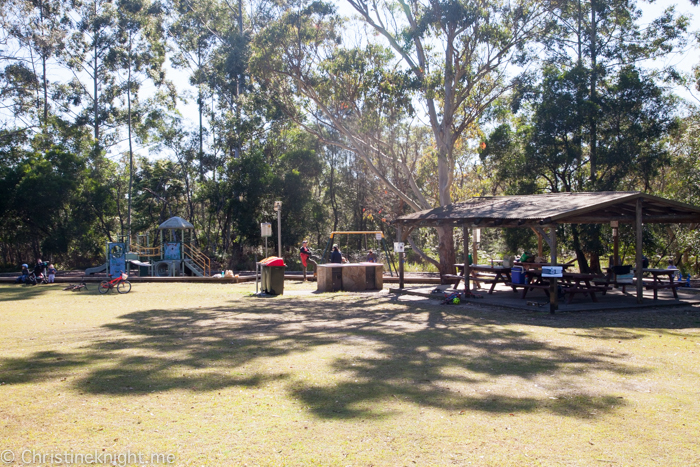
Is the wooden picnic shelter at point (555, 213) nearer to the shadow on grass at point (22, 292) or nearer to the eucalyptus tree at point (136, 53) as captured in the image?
the shadow on grass at point (22, 292)

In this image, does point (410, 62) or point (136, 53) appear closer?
point (410, 62)

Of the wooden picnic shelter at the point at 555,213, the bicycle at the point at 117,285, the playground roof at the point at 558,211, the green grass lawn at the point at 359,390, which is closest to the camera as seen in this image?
the green grass lawn at the point at 359,390

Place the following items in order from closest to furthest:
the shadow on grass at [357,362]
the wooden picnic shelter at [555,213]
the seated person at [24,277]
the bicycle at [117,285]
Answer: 1. the shadow on grass at [357,362]
2. the wooden picnic shelter at [555,213]
3. the bicycle at [117,285]
4. the seated person at [24,277]

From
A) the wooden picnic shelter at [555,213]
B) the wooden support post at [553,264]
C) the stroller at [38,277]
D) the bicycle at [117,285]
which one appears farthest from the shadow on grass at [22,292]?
the wooden support post at [553,264]

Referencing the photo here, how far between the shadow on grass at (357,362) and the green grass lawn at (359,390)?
32 mm

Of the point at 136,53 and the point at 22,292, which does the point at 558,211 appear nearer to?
the point at 22,292

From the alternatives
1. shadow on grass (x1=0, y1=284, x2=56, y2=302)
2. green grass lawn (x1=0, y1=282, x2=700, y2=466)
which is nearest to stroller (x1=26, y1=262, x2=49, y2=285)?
shadow on grass (x1=0, y1=284, x2=56, y2=302)

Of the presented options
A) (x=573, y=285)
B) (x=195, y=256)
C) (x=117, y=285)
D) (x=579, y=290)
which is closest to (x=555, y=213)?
(x=579, y=290)

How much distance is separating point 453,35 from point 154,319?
1420 centimetres

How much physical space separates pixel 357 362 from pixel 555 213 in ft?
22.2

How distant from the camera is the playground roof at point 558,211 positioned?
12.3 m

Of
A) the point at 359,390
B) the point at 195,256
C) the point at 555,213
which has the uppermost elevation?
the point at 555,213

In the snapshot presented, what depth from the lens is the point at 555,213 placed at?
12.0 metres

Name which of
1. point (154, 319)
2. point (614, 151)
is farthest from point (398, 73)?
point (154, 319)
